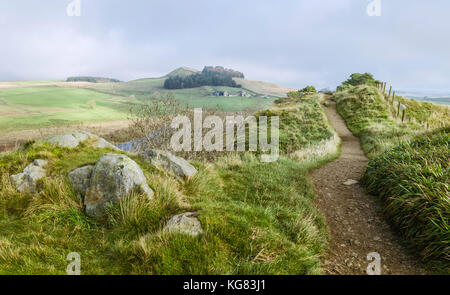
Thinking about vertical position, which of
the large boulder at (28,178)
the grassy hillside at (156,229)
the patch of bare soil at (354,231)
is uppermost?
the large boulder at (28,178)

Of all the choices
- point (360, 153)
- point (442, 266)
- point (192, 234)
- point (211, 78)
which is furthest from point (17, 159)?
point (211, 78)

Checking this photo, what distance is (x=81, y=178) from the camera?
184 inches

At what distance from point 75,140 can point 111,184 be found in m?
3.31

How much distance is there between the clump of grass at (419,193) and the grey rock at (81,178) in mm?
6063

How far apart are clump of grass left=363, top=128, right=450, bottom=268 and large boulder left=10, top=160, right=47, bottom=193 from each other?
718 centimetres

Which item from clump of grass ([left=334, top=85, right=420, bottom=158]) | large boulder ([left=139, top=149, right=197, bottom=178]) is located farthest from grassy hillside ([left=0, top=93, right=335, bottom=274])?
clump of grass ([left=334, top=85, right=420, bottom=158])

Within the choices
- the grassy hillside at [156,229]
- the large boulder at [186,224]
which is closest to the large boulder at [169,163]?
the grassy hillside at [156,229]

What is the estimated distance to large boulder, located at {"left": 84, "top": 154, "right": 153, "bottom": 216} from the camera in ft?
13.6

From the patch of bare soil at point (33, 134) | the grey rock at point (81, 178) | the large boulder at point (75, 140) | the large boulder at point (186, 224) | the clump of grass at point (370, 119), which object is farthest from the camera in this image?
the clump of grass at point (370, 119)

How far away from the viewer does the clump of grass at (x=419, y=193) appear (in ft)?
11.7

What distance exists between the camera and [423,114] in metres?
26.4

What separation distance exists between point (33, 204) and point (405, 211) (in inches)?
277

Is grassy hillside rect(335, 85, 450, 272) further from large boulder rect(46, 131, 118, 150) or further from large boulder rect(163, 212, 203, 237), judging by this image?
large boulder rect(46, 131, 118, 150)

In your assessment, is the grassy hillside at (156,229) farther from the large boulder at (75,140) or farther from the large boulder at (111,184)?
the large boulder at (75,140)
